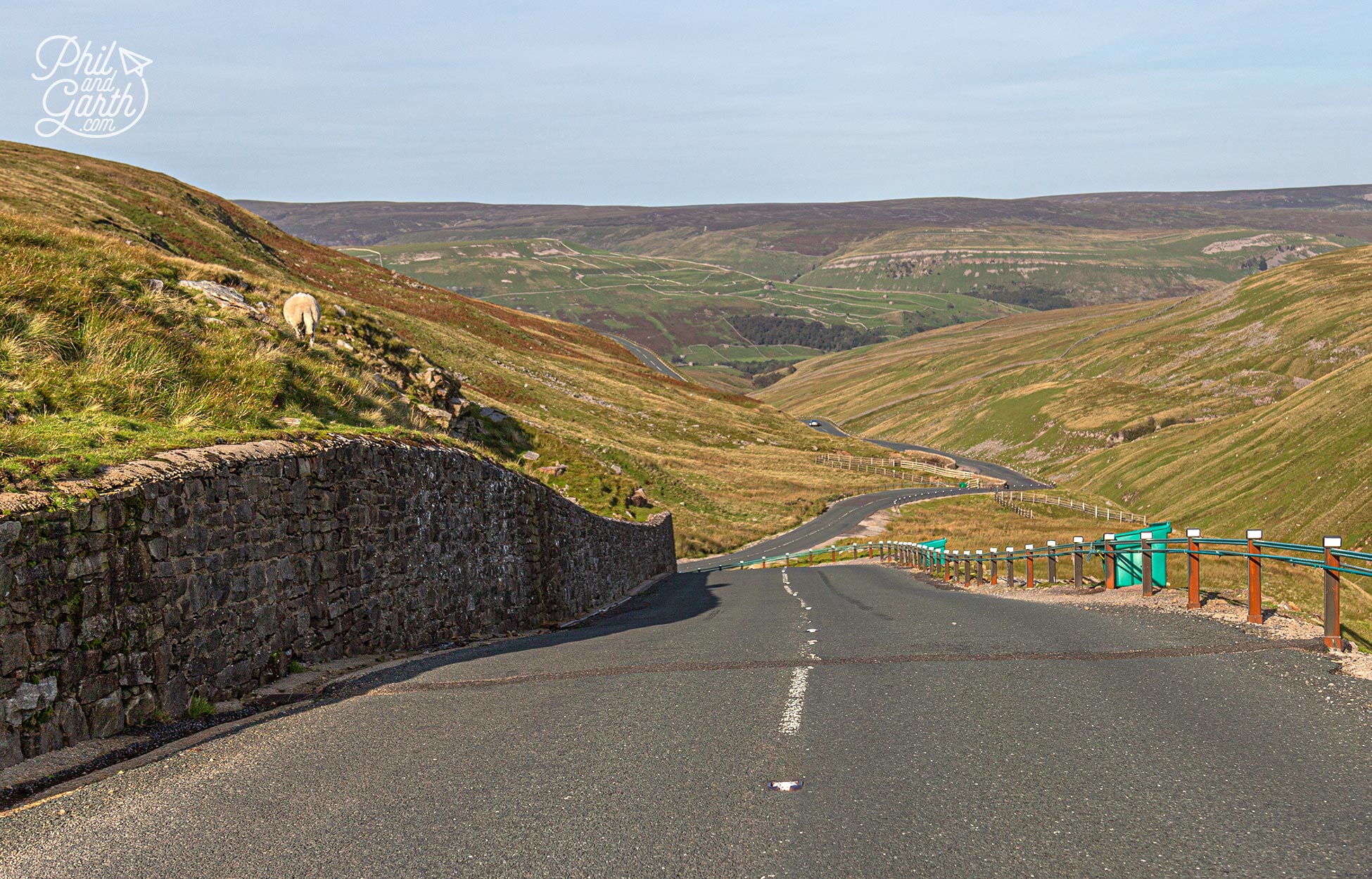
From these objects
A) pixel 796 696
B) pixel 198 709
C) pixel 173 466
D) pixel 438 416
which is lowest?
pixel 796 696

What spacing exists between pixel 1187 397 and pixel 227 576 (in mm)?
122768

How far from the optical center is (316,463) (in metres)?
10.9

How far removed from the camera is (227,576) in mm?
9047

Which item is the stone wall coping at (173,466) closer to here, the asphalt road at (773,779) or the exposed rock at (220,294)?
the asphalt road at (773,779)

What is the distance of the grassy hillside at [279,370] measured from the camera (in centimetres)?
1067

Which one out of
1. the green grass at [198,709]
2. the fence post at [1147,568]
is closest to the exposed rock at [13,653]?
the green grass at [198,709]

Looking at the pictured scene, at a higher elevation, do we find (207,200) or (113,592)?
(207,200)

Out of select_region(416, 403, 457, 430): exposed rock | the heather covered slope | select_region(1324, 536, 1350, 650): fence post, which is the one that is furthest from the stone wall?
the heather covered slope

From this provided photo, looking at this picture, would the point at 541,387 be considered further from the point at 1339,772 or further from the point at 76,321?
the point at 1339,772

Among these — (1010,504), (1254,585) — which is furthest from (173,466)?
(1010,504)

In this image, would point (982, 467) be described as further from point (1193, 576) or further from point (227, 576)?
point (227, 576)

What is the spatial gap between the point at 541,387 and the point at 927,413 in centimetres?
10084

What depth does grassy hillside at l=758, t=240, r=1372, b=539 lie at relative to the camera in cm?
5759

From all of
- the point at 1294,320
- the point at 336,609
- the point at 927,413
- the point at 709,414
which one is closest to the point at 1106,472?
the point at 709,414
